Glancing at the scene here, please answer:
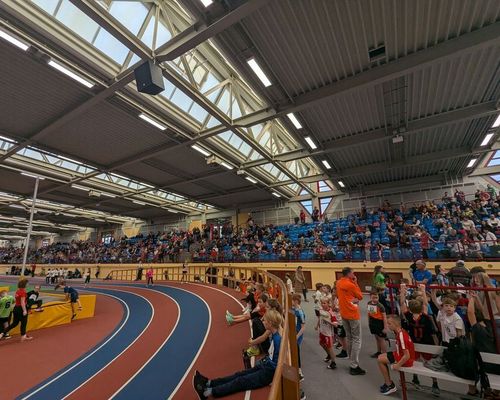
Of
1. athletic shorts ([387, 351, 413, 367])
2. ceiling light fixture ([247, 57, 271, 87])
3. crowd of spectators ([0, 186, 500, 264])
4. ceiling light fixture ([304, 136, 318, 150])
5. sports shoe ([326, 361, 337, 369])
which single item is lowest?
sports shoe ([326, 361, 337, 369])

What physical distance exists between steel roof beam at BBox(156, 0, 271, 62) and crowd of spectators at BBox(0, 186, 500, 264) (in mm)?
13037

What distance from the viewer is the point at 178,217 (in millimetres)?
34062

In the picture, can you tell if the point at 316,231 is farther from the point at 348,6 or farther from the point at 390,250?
the point at 348,6

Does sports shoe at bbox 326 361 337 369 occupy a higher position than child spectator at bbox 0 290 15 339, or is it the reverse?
child spectator at bbox 0 290 15 339

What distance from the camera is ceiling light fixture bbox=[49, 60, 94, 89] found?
788 cm

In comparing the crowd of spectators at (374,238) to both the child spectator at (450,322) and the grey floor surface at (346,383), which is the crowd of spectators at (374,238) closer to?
the grey floor surface at (346,383)

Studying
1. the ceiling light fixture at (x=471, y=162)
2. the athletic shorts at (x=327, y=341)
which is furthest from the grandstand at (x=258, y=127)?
the athletic shorts at (x=327, y=341)

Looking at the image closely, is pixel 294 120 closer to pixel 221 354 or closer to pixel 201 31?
pixel 201 31

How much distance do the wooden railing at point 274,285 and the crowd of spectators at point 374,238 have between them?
1077 millimetres

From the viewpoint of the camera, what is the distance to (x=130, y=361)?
620 cm

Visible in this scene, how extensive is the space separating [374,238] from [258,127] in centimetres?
1041

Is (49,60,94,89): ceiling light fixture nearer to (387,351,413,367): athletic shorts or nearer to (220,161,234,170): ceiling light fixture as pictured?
(220,161,234,170): ceiling light fixture

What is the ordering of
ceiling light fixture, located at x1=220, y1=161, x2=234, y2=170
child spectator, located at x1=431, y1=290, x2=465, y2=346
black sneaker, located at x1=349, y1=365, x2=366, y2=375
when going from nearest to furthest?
child spectator, located at x1=431, y1=290, x2=465, y2=346
black sneaker, located at x1=349, y1=365, x2=366, y2=375
ceiling light fixture, located at x1=220, y1=161, x2=234, y2=170

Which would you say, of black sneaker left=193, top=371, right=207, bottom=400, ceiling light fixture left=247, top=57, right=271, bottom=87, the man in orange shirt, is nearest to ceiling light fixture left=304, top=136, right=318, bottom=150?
ceiling light fixture left=247, top=57, right=271, bottom=87
